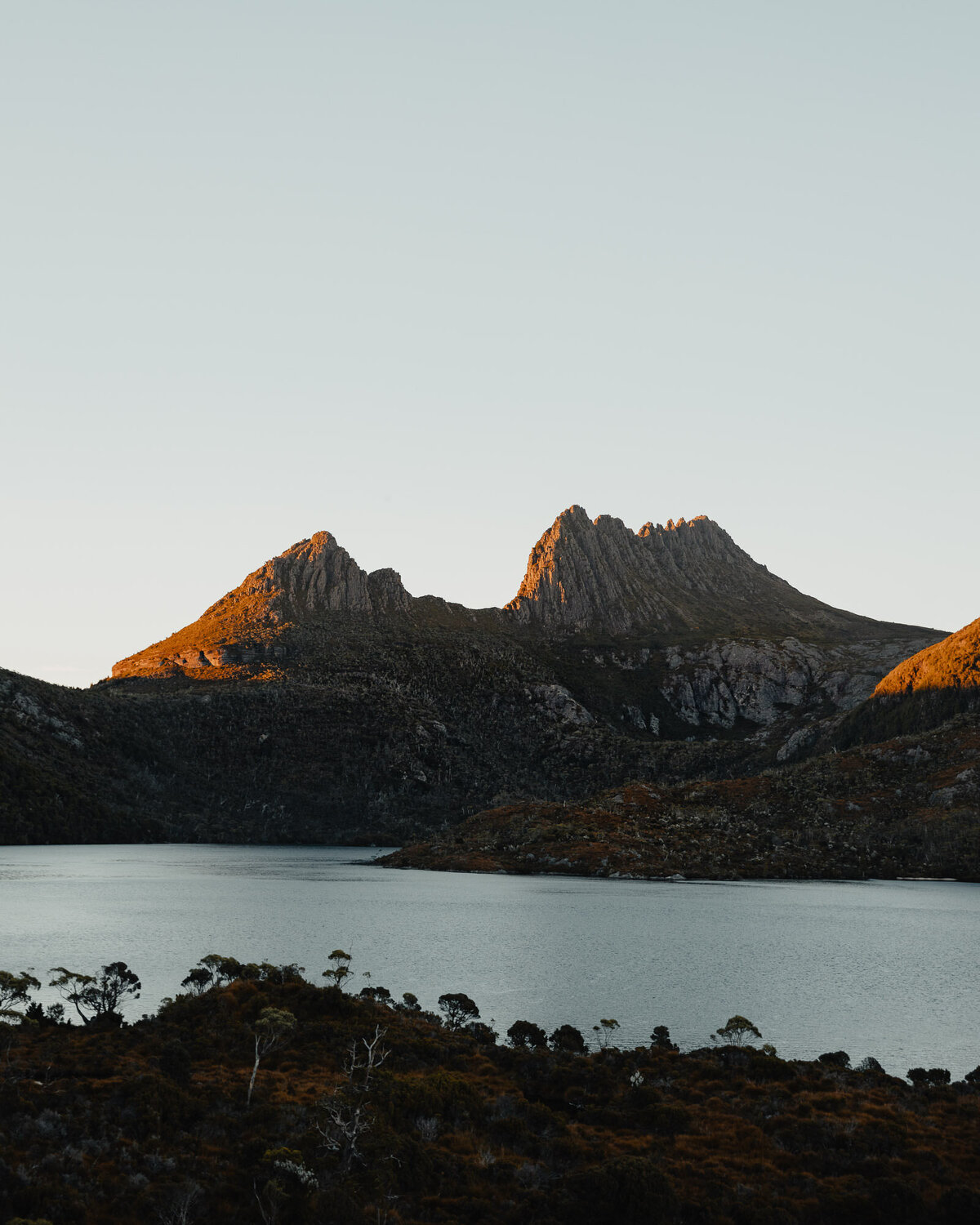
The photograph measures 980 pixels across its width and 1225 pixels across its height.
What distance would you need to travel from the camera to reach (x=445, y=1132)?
4959 centimetres

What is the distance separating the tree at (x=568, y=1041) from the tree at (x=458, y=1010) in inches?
301

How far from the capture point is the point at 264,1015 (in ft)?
216

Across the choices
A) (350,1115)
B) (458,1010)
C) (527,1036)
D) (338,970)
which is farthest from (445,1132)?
(338,970)

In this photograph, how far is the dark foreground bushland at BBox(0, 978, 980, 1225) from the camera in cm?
3997

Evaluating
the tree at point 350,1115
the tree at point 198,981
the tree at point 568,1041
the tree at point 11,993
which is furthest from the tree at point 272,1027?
the tree at point 198,981

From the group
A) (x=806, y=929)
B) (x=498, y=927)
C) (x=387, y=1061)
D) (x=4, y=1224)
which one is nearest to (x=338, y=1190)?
(x=4, y=1224)

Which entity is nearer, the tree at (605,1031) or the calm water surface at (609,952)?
the tree at (605,1031)

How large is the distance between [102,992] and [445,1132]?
38.3 metres

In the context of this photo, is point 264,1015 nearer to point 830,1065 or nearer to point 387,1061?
point 387,1061

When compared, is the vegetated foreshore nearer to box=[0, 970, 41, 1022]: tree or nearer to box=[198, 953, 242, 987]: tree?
box=[0, 970, 41, 1022]: tree

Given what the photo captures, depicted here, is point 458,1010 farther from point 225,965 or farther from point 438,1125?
point 438,1125

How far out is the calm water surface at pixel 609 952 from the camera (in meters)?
84.1

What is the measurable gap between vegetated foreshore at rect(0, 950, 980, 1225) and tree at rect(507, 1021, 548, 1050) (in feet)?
0.87

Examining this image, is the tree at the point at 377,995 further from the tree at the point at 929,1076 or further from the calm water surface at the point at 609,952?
the tree at the point at 929,1076
